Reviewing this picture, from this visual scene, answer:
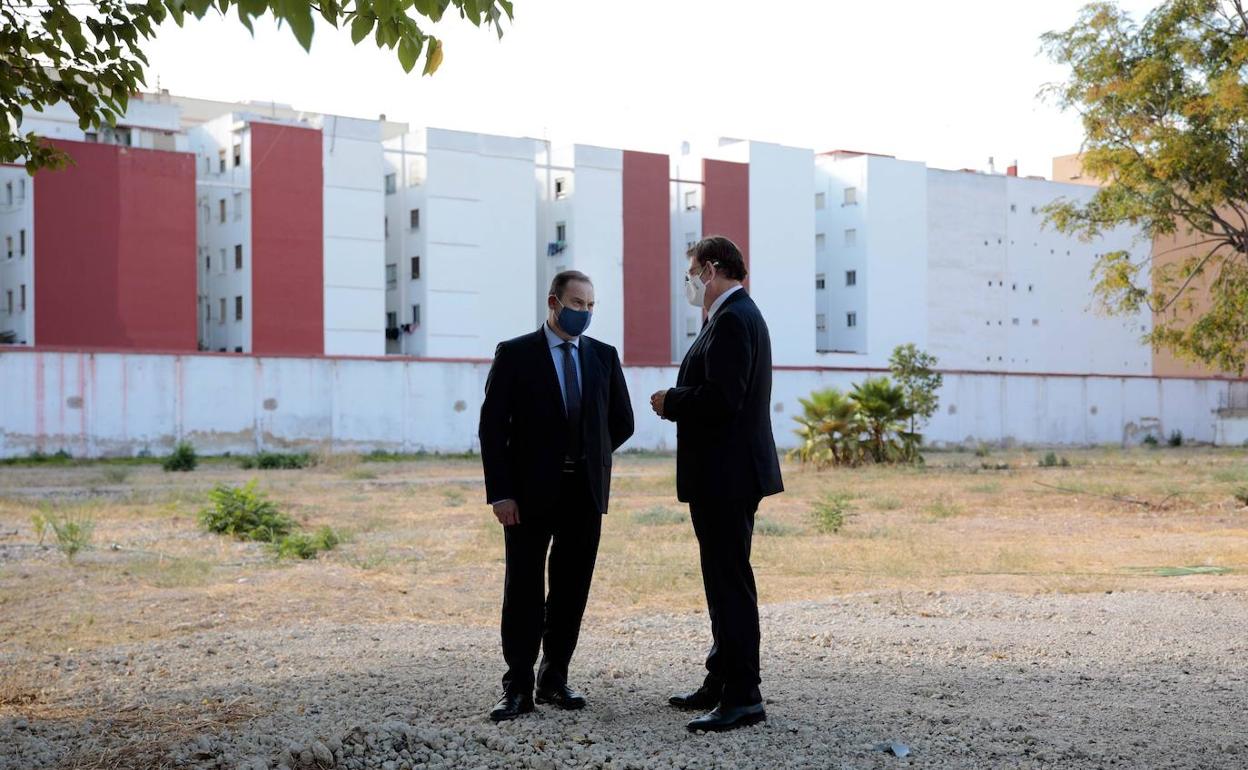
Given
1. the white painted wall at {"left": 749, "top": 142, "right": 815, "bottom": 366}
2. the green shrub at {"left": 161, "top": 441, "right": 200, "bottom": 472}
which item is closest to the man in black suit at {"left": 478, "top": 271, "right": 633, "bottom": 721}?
the green shrub at {"left": 161, "top": 441, "right": 200, "bottom": 472}

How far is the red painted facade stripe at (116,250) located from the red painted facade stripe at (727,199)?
23.7 meters

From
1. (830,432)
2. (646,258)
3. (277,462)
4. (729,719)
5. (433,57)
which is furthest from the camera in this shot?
(646,258)

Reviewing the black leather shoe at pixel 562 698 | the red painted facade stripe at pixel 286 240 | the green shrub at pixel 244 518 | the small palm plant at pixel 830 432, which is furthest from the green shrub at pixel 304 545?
the red painted facade stripe at pixel 286 240

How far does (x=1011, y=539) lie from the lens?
1764 centimetres

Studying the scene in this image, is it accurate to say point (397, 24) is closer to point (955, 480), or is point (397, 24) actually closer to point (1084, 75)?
point (1084, 75)

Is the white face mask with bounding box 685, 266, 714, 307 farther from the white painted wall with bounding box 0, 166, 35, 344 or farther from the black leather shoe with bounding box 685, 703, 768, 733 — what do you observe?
the white painted wall with bounding box 0, 166, 35, 344

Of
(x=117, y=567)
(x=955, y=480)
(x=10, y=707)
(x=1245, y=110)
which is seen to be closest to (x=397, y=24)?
(x=10, y=707)

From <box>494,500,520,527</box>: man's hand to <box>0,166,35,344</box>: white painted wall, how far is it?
4832 centimetres

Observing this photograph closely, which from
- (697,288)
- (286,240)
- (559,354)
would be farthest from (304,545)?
(286,240)

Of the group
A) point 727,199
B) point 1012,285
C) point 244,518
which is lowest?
point 244,518

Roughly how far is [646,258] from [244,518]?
46.9 m

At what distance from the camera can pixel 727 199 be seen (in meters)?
65.5

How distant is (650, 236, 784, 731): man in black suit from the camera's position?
600 centimetres

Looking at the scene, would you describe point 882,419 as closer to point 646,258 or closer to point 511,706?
point 511,706
